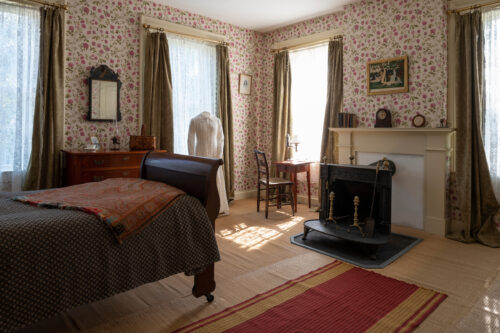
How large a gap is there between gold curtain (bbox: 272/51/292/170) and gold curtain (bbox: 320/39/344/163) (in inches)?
29.6

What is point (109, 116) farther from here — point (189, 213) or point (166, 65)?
point (189, 213)

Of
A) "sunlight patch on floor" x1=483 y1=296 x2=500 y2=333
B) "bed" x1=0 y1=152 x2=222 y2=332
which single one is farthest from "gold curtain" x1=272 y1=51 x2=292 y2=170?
"sunlight patch on floor" x1=483 y1=296 x2=500 y2=333

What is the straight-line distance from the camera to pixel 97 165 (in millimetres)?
3738

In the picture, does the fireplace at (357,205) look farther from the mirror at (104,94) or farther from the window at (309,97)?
the mirror at (104,94)

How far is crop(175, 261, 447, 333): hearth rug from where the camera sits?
204 centimetres

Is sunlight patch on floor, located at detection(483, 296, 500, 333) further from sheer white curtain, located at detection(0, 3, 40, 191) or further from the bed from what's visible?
sheer white curtain, located at detection(0, 3, 40, 191)

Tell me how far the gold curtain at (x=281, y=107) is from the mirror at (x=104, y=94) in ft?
8.17

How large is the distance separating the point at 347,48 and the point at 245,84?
5.99 ft

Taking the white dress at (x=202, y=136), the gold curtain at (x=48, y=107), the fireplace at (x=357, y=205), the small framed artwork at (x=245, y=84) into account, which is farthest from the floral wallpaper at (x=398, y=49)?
the gold curtain at (x=48, y=107)

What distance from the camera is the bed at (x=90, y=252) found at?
1490 mm

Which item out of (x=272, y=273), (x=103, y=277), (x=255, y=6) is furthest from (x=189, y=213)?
(x=255, y=6)

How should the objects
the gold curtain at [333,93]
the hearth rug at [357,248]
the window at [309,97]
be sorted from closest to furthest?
the hearth rug at [357,248]
the gold curtain at [333,93]
the window at [309,97]

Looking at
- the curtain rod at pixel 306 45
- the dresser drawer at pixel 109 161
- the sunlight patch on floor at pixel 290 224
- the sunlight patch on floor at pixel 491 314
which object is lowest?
the sunlight patch on floor at pixel 491 314

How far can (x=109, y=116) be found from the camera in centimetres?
429
